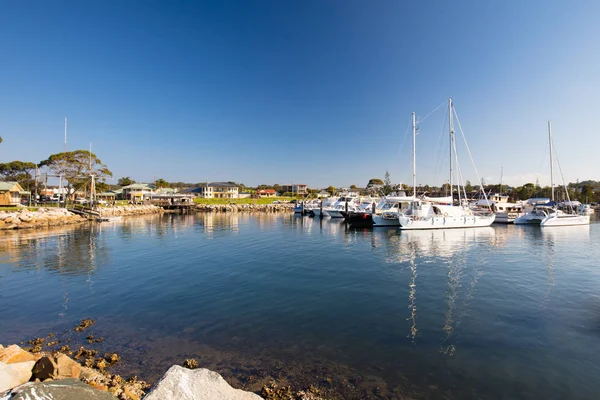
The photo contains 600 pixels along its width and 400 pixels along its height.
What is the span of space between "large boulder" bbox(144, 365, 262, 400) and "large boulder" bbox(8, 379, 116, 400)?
0.89 m

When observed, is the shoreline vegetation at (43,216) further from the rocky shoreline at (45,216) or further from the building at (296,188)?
the building at (296,188)

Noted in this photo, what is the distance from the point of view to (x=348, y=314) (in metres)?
11.2

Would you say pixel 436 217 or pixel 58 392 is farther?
pixel 436 217

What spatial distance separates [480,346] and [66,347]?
41.9ft

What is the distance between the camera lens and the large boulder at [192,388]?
4836mm

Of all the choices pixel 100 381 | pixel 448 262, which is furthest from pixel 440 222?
pixel 100 381

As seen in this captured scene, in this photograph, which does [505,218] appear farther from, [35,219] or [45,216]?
[45,216]

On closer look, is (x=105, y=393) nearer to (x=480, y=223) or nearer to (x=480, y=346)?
(x=480, y=346)

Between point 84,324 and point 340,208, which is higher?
point 340,208

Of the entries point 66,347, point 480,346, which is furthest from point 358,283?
point 66,347

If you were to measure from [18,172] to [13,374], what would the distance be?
352ft

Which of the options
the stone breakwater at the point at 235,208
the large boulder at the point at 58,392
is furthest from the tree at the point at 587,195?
the large boulder at the point at 58,392

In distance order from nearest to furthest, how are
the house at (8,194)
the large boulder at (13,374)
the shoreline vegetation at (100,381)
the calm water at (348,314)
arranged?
the shoreline vegetation at (100,381) < the large boulder at (13,374) < the calm water at (348,314) < the house at (8,194)

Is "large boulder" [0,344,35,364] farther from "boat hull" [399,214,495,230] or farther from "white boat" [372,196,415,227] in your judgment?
"white boat" [372,196,415,227]
